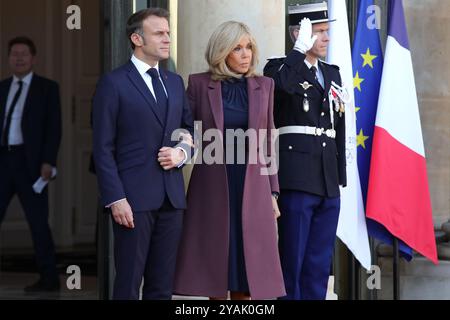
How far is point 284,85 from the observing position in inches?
251

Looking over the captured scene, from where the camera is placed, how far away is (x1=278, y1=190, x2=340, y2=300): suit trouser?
6.46m

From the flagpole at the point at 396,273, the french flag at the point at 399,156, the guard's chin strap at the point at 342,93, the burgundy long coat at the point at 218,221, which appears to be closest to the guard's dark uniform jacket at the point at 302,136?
the guard's chin strap at the point at 342,93

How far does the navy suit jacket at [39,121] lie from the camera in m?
7.70

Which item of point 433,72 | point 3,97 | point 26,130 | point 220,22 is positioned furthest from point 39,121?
point 433,72

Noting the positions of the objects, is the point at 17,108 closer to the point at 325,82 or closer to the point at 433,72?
the point at 325,82

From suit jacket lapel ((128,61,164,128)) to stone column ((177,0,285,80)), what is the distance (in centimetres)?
96

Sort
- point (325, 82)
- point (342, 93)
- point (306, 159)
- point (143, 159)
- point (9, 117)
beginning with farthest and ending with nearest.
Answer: point (9, 117) → point (342, 93) → point (325, 82) → point (306, 159) → point (143, 159)

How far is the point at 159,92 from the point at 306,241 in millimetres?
1184

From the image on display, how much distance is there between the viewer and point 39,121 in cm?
773

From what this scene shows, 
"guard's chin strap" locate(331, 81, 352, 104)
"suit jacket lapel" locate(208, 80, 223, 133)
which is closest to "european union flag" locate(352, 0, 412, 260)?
"guard's chin strap" locate(331, 81, 352, 104)

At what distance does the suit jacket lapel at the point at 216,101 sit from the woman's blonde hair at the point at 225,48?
0.04 metres

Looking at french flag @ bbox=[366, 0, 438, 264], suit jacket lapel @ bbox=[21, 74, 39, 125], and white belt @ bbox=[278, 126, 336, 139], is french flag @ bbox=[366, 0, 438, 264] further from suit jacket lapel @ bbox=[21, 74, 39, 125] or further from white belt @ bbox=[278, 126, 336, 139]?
suit jacket lapel @ bbox=[21, 74, 39, 125]

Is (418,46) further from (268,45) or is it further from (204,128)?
(204,128)
